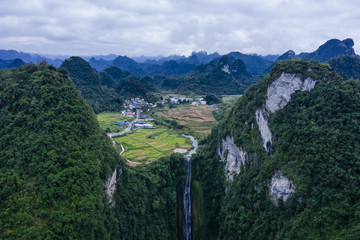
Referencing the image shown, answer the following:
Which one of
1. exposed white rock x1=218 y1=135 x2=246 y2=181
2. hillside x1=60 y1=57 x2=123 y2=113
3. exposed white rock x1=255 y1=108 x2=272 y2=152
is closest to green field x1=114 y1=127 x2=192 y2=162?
exposed white rock x1=218 y1=135 x2=246 y2=181

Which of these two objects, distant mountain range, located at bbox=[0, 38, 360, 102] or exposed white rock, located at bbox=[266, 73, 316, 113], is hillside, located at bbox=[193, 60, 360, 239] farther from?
distant mountain range, located at bbox=[0, 38, 360, 102]

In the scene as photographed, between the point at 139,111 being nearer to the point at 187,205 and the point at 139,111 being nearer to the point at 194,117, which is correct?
the point at 194,117

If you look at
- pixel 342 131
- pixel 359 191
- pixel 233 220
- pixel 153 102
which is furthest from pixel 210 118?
pixel 359 191

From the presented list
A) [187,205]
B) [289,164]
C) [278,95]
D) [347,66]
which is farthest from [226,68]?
[289,164]

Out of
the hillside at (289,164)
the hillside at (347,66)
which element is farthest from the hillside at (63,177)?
the hillside at (347,66)

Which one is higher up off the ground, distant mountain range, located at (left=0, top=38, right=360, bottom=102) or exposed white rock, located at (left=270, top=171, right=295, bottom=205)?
distant mountain range, located at (left=0, top=38, right=360, bottom=102)
